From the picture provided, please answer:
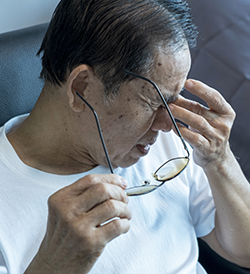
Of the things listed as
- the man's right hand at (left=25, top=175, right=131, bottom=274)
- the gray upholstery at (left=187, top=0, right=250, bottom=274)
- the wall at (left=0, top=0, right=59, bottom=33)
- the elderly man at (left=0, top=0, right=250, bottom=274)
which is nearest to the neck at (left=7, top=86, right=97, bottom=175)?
the elderly man at (left=0, top=0, right=250, bottom=274)

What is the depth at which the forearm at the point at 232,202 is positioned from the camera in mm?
1189

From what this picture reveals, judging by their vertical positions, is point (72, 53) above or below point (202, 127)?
A: above

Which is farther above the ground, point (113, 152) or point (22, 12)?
point (22, 12)

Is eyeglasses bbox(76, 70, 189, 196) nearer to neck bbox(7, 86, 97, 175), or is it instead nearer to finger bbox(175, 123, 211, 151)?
finger bbox(175, 123, 211, 151)

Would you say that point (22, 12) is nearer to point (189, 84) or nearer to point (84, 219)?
point (189, 84)

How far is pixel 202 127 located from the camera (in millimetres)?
1053

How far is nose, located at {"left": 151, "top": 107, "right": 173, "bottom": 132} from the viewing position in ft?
3.53

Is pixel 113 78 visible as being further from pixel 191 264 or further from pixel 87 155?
pixel 191 264

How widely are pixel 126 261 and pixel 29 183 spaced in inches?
14.4

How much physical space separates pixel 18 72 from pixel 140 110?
539 millimetres

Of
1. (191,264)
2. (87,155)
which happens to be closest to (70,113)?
(87,155)

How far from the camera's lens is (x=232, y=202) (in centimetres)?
121

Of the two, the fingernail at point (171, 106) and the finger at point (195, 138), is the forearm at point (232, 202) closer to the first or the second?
the finger at point (195, 138)

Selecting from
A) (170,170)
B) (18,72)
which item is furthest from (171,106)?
(18,72)
